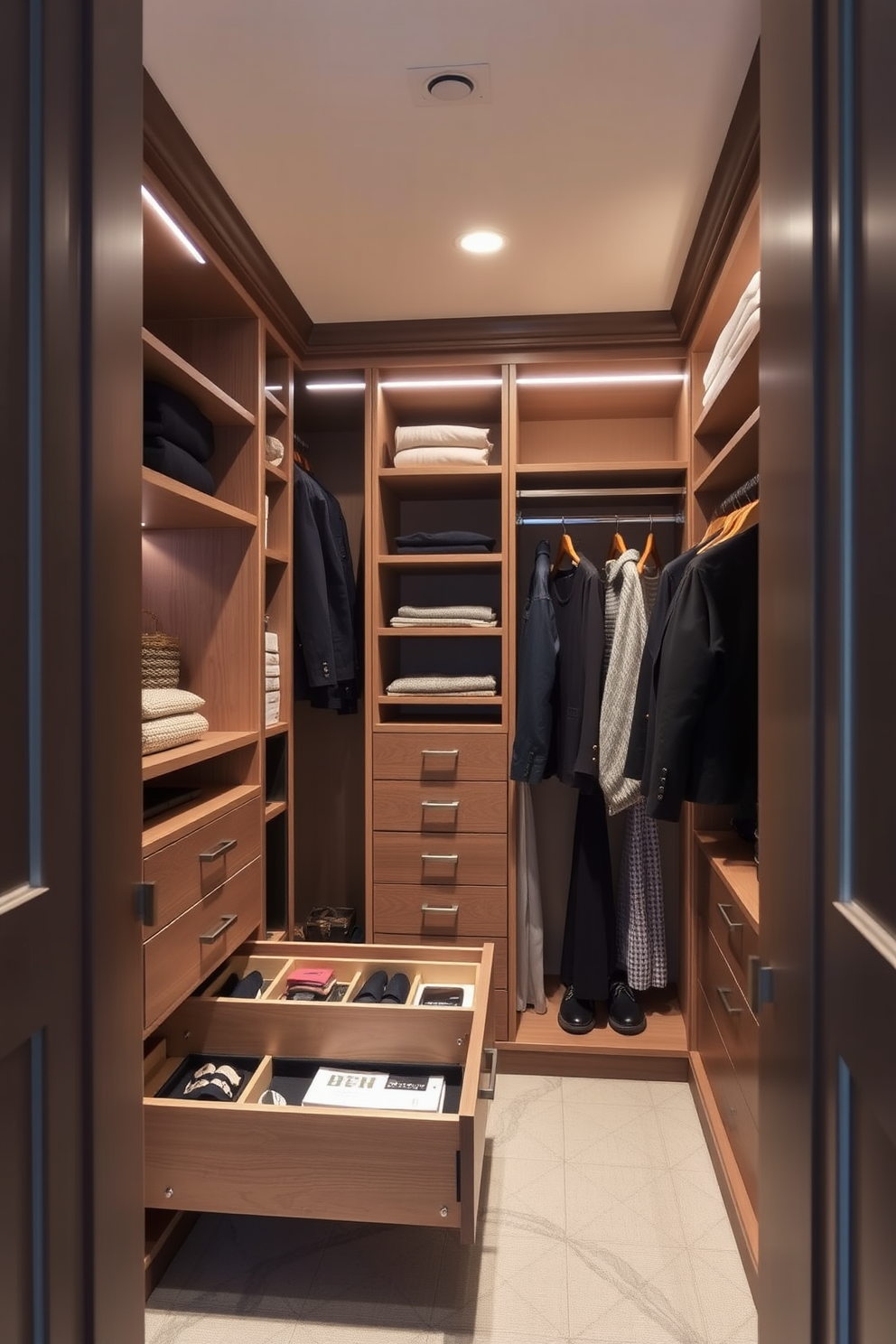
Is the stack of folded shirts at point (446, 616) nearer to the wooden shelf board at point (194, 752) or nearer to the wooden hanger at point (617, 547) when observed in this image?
the wooden hanger at point (617, 547)

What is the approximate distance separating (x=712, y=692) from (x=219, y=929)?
49.8 inches

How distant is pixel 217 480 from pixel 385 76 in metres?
1.10

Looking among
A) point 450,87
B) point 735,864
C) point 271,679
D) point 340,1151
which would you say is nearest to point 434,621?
point 271,679

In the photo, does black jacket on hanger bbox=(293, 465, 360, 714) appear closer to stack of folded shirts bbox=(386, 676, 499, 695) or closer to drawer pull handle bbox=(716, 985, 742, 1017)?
stack of folded shirts bbox=(386, 676, 499, 695)

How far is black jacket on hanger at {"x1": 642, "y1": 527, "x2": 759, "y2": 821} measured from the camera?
1971 mm

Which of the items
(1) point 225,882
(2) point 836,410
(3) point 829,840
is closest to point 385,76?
(2) point 836,410

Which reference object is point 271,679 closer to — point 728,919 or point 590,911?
point 590,911

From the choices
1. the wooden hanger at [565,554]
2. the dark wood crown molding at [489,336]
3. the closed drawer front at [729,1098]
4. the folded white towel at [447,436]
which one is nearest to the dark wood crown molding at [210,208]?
the dark wood crown molding at [489,336]

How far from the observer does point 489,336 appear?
2.73m

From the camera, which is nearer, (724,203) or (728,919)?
(724,203)

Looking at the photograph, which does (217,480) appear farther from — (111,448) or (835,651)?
(835,651)

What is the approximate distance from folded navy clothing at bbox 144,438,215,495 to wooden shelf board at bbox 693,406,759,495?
4.14 feet

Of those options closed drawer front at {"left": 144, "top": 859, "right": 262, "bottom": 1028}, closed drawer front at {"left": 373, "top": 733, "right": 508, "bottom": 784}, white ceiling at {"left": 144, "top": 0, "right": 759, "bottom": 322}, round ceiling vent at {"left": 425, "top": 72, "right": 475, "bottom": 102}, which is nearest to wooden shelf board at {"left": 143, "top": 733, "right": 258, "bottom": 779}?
closed drawer front at {"left": 144, "top": 859, "right": 262, "bottom": 1028}

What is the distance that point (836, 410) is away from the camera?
77 cm
